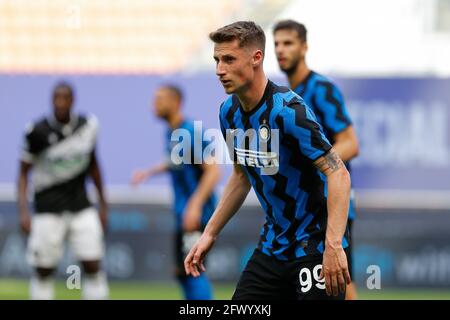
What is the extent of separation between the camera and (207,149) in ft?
30.9

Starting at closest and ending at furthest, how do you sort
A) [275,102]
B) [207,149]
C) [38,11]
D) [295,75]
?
[275,102], [295,75], [207,149], [38,11]

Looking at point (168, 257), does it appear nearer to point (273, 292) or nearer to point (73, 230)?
point (73, 230)

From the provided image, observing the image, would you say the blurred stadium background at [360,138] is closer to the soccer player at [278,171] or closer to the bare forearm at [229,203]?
the bare forearm at [229,203]

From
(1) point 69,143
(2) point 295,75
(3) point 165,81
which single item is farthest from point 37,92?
(2) point 295,75

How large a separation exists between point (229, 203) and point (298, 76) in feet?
6.74

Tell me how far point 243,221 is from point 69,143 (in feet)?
9.30

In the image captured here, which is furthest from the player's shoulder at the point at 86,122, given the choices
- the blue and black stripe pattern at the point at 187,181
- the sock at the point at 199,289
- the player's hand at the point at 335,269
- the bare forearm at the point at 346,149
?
the player's hand at the point at 335,269

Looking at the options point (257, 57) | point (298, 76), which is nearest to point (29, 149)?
point (298, 76)

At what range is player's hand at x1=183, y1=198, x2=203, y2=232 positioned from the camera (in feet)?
29.3

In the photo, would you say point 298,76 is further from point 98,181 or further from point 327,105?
point 98,181

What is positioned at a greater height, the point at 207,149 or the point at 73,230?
the point at 207,149

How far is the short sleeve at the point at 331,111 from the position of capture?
730 centimetres

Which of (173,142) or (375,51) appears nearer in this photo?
(173,142)

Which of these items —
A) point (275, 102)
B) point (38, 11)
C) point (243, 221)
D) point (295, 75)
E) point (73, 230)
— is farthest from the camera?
point (38, 11)
